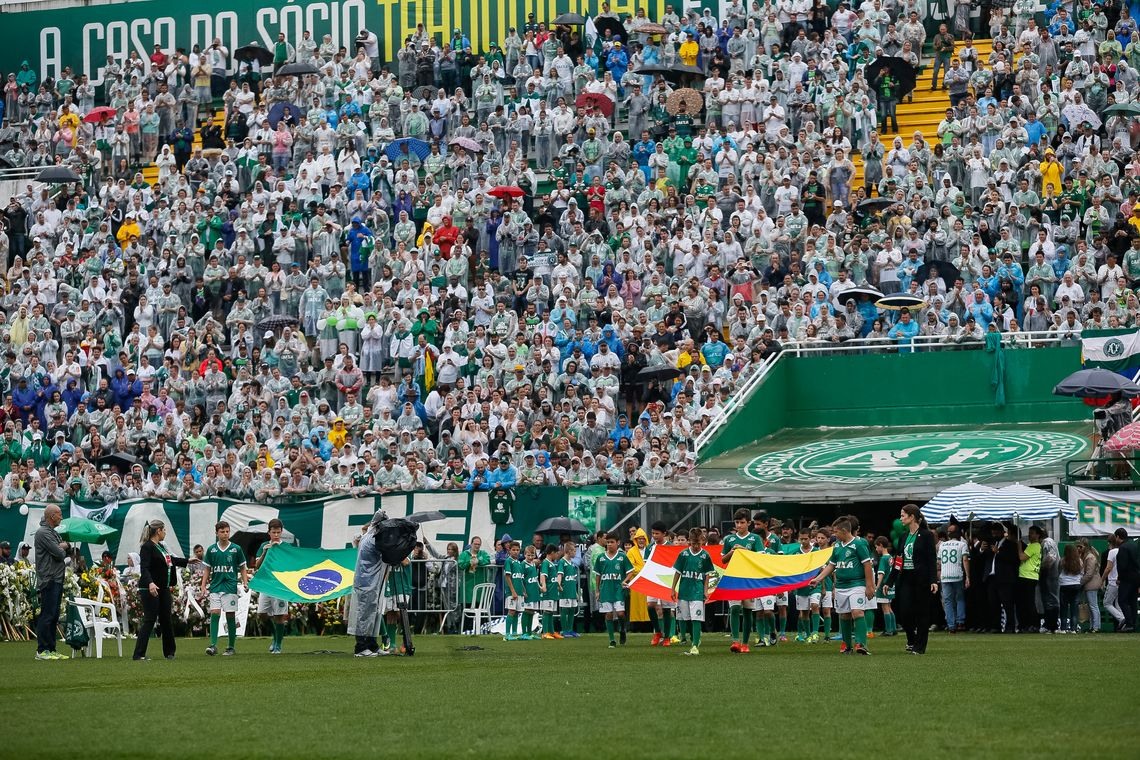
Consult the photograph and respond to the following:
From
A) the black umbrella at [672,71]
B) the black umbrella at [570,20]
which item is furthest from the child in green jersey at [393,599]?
the black umbrella at [570,20]

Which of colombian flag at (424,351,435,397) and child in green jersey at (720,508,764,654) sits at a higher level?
colombian flag at (424,351,435,397)

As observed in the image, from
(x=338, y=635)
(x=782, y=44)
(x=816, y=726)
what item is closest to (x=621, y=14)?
(x=782, y=44)

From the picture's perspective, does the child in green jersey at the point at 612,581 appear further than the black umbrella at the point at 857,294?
No

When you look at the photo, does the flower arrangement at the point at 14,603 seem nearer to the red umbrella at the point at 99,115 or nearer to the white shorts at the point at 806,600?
the white shorts at the point at 806,600

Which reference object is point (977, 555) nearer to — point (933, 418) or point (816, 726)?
point (933, 418)

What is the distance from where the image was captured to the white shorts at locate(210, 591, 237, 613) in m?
25.2

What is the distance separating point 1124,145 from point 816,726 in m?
25.1

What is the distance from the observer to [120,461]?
36.6 m

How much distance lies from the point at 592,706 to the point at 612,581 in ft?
40.6

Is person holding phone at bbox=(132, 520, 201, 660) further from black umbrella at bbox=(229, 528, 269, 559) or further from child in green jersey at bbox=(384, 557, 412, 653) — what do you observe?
black umbrella at bbox=(229, 528, 269, 559)

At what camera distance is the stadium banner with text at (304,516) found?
31.7 m

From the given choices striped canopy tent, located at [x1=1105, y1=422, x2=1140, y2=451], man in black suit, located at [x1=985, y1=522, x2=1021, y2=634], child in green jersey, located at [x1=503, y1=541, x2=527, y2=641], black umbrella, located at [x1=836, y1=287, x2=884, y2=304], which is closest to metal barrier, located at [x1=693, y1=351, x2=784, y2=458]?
black umbrella, located at [x1=836, y1=287, x2=884, y2=304]

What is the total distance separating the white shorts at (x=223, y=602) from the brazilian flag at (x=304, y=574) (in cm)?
103

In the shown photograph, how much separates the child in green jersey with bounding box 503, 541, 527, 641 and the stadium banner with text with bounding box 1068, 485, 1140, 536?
864cm
